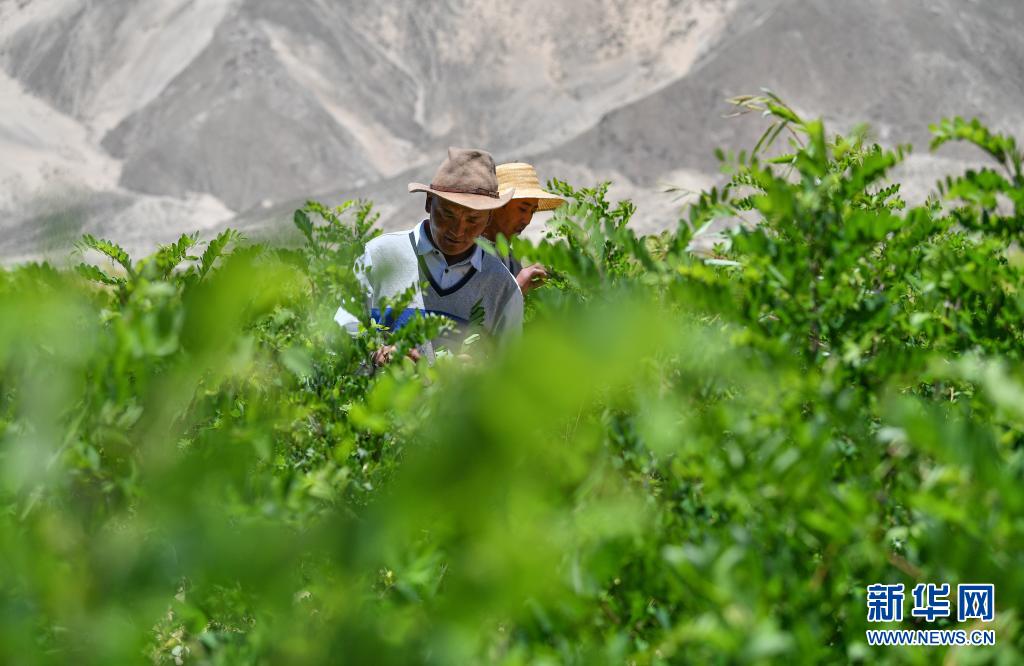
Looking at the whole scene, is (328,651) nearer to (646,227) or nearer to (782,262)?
(782,262)

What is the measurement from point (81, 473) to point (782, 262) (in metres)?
0.83

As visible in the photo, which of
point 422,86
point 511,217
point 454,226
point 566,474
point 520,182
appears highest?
point 566,474

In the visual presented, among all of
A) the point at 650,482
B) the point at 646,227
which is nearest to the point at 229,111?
the point at 646,227

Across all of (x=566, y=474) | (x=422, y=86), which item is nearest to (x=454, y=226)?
(x=566, y=474)

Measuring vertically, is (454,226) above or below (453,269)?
above

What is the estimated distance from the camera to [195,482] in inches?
27.8

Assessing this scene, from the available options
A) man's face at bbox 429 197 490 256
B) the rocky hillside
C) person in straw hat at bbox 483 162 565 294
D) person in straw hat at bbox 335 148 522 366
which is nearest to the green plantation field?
person in straw hat at bbox 335 148 522 366

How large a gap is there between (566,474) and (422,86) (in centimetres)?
4432

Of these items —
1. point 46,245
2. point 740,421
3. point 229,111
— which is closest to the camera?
point 46,245

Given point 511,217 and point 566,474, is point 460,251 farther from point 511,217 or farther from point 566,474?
point 566,474

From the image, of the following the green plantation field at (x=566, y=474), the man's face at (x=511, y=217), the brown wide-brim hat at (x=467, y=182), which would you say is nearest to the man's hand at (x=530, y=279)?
the brown wide-brim hat at (x=467, y=182)

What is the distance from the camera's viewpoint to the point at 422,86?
43.8 meters

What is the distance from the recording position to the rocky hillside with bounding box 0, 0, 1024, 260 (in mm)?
36625

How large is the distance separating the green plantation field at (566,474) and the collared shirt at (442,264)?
4.38ft
